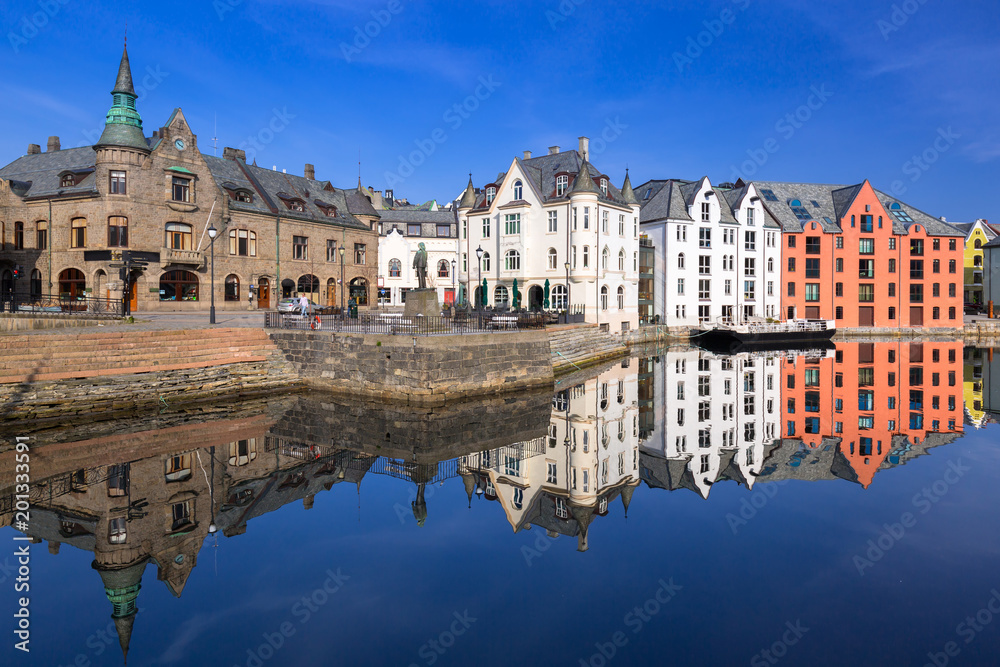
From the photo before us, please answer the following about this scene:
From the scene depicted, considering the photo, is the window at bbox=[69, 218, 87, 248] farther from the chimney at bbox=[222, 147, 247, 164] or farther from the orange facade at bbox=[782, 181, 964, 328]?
the orange facade at bbox=[782, 181, 964, 328]

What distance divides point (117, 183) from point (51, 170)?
30.2 ft

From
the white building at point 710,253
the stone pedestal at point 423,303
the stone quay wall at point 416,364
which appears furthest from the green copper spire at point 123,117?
the white building at point 710,253

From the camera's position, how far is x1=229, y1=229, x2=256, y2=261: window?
154 feet

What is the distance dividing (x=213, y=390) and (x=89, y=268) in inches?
971

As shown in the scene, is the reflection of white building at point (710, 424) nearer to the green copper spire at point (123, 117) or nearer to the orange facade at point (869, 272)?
the orange facade at point (869, 272)

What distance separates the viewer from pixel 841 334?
63531 mm

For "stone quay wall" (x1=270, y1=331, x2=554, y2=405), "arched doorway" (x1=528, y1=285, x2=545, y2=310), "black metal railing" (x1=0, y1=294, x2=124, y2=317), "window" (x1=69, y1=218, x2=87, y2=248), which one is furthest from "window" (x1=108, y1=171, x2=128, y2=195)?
"arched doorway" (x1=528, y1=285, x2=545, y2=310)

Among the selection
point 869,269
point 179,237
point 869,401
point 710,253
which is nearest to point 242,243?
point 179,237

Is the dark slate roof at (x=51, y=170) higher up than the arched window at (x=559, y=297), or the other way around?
the dark slate roof at (x=51, y=170)

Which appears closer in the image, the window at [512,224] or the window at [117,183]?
the window at [117,183]

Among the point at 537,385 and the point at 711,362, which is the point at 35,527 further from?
the point at 711,362

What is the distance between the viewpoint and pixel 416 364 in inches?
962

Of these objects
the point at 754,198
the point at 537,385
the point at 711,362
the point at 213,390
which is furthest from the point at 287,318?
the point at 754,198

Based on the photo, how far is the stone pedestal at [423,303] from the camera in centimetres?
2814
